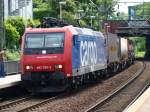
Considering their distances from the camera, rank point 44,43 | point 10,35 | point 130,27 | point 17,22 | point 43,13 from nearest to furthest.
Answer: point 44,43 < point 10,35 < point 17,22 < point 43,13 < point 130,27

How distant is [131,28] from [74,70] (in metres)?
66.1

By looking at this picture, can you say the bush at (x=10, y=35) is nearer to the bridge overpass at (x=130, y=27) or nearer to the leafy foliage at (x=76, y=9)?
the leafy foliage at (x=76, y=9)

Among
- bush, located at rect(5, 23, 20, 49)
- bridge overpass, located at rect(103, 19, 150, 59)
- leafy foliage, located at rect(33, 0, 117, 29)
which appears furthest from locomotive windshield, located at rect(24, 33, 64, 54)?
bridge overpass, located at rect(103, 19, 150, 59)

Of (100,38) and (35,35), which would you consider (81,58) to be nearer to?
(35,35)

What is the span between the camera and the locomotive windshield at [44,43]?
2352 centimetres

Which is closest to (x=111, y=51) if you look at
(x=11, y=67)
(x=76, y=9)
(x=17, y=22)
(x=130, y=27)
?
(x=11, y=67)

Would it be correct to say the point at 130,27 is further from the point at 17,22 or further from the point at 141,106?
the point at 141,106

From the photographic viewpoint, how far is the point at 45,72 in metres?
23.2

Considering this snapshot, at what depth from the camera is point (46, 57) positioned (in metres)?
23.4

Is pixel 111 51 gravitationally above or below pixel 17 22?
below

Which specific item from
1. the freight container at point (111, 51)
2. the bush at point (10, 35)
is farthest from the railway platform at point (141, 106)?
the bush at point (10, 35)

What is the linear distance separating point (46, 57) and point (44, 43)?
68 centimetres

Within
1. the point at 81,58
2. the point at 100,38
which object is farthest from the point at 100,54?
the point at 81,58

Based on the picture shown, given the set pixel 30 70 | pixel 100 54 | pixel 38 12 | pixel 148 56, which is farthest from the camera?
pixel 148 56
